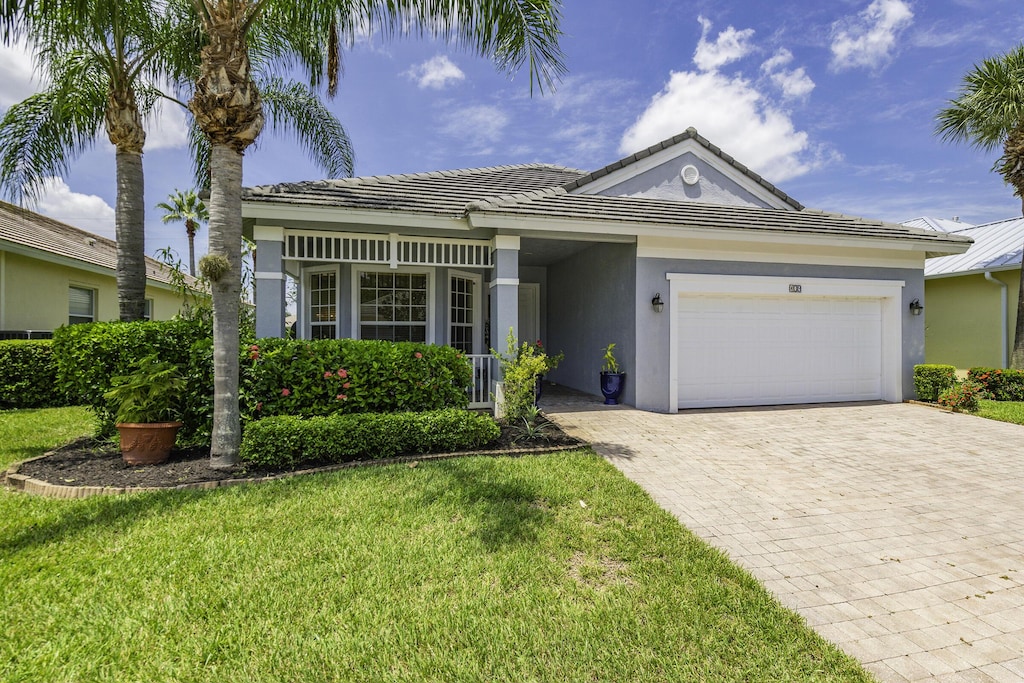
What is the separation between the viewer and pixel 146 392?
5.37 m

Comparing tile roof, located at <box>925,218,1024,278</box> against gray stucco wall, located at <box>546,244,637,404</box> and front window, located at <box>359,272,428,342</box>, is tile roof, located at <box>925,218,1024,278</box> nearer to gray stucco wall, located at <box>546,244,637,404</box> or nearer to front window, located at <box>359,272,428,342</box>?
gray stucco wall, located at <box>546,244,637,404</box>

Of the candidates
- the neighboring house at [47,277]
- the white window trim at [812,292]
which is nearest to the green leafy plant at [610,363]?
the white window trim at [812,292]

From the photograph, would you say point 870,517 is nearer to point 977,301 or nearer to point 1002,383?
point 1002,383

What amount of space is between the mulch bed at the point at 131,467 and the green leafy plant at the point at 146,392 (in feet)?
1.83

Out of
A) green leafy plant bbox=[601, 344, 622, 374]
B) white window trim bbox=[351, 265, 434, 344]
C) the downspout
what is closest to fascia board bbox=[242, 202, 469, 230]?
white window trim bbox=[351, 265, 434, 344]

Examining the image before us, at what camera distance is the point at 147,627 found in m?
2.56

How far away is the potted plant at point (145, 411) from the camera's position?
5.27 m

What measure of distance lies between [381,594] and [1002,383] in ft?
47.0

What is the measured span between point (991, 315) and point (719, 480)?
1452cm

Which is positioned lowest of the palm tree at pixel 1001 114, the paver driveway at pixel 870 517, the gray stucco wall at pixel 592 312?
the paver driveway at pixel 870 517

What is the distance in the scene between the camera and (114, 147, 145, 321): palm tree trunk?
774 centimetres

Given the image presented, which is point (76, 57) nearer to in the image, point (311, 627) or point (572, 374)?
point (311, 627)

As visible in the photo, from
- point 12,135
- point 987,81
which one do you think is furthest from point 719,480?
point 987,81

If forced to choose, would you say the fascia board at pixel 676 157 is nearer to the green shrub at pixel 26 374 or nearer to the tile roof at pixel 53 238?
the tile roof at pixel 53 238
